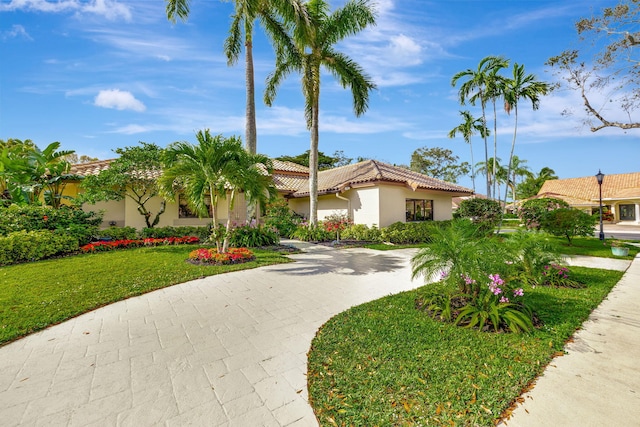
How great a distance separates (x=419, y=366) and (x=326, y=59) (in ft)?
50.5

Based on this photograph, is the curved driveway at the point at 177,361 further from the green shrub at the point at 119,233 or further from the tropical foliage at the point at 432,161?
the tropical foliage at the point at 432,161

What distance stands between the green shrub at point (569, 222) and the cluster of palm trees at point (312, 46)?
419 inches

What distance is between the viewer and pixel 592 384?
116 inches

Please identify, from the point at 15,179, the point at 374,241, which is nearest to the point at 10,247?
the point at 15,179

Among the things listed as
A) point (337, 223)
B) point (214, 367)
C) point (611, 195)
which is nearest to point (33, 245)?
point (214, 367)

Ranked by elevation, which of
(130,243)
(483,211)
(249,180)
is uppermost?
(249,180)

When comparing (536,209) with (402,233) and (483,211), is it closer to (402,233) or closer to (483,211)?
(483,211)

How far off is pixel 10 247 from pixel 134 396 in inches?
424

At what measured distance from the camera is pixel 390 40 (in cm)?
1034

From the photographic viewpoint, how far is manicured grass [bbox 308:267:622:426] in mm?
2561

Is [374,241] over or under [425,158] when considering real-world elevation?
under

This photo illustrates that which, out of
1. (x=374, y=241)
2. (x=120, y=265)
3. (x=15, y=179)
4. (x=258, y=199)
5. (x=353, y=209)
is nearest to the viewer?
(x=120, y=265)

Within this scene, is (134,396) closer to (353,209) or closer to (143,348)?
(143,348)

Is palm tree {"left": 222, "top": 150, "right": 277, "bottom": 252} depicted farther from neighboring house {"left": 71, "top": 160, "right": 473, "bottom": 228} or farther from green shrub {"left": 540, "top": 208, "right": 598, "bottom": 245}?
green shrub {"left": 540, "top": 208, "right": 598, "bottom": 245}
